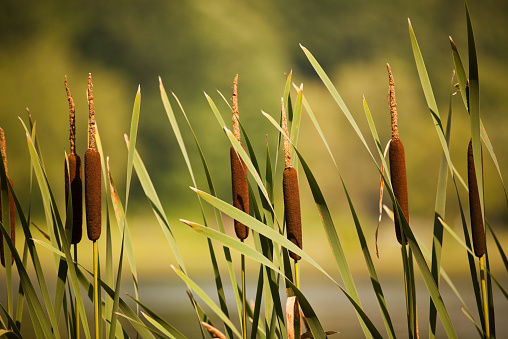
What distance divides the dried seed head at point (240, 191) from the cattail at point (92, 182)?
16 cm

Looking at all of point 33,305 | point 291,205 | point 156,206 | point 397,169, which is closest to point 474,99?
point 397,169

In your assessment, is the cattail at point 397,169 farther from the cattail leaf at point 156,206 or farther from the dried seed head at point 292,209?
the cattail leaf at point 156,206

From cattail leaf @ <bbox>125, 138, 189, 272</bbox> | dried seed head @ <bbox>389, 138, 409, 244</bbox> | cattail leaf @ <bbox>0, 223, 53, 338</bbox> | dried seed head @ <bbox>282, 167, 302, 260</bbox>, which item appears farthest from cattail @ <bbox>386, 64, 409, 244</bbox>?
cattail leaf @ <bbox>0, 223, 53, 338</bbox>

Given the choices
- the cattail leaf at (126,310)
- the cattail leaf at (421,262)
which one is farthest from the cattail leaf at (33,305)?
the cattail leaf at (421,262)

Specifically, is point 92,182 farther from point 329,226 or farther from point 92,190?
point 329,226

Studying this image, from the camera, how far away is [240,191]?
24.8 inches

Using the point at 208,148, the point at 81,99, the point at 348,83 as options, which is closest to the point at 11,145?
the point at 81,99

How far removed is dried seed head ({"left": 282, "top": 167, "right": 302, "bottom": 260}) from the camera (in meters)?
0.55

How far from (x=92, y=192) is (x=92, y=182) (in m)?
0.01

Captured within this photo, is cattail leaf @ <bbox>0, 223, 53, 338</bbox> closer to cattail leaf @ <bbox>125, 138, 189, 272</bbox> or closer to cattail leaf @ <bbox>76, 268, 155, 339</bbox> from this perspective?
cattail leaf @ <bbox>76, 268, 155, 339</bbox>

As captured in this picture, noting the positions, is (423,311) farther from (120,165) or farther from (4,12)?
(4,12)

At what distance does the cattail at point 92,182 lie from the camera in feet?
1.92

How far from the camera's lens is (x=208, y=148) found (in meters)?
2.14

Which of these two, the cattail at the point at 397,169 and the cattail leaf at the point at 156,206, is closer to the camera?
the cattail at the point at 397,169
